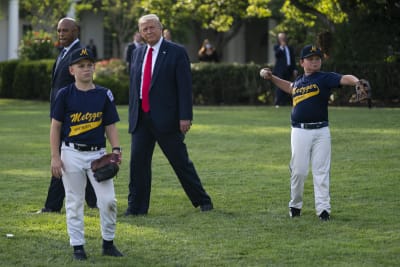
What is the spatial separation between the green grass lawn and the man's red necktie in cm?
112

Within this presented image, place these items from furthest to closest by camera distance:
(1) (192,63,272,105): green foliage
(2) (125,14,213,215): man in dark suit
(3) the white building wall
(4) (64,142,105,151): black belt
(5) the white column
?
(3) the white building wall
(5) the white column
(1) (192,63,272,105): green foliage
(2) (125,14,213,215): man in dark suit
(4) (64,142,105,151): black belt

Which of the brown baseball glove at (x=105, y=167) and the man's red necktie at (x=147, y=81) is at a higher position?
the man's red necktie at (x=147, y=81)

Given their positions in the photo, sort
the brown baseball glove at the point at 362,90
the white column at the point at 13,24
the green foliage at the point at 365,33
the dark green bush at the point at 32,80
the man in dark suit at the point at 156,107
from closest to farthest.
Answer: the brown baseball glove at the point at 362,90 < the man in dark suit at the point at 156,107 < the green foliage at the point at 365,33 < the dark green bush at the point at 32,80 < the white column at the point at 13,24

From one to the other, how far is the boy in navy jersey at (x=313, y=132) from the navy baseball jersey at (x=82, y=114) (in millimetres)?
2245

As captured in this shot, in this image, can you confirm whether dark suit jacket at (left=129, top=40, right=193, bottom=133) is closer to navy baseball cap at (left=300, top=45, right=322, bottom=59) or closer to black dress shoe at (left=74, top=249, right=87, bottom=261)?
navy baseball cap at (left=300, top=45, right=322, bottom=59)

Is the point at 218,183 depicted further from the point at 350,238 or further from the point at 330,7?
the point at 330,7

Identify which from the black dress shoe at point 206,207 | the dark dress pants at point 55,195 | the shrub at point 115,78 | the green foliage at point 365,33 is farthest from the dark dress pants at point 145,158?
the shrub at point 115,78

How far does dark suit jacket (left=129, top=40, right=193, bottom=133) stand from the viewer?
9523 mm

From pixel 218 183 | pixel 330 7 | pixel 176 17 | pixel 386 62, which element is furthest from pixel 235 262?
pixel 176 17

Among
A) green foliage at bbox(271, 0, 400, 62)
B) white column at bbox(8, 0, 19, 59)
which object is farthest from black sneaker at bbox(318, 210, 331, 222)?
white column at bbox(8, 0, 19, 59)

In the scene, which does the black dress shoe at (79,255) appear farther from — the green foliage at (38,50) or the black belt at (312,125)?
the green foliage at (38,50)

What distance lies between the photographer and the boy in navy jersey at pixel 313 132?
915cm

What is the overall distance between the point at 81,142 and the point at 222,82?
62.4ft

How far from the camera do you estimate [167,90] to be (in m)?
9.57
